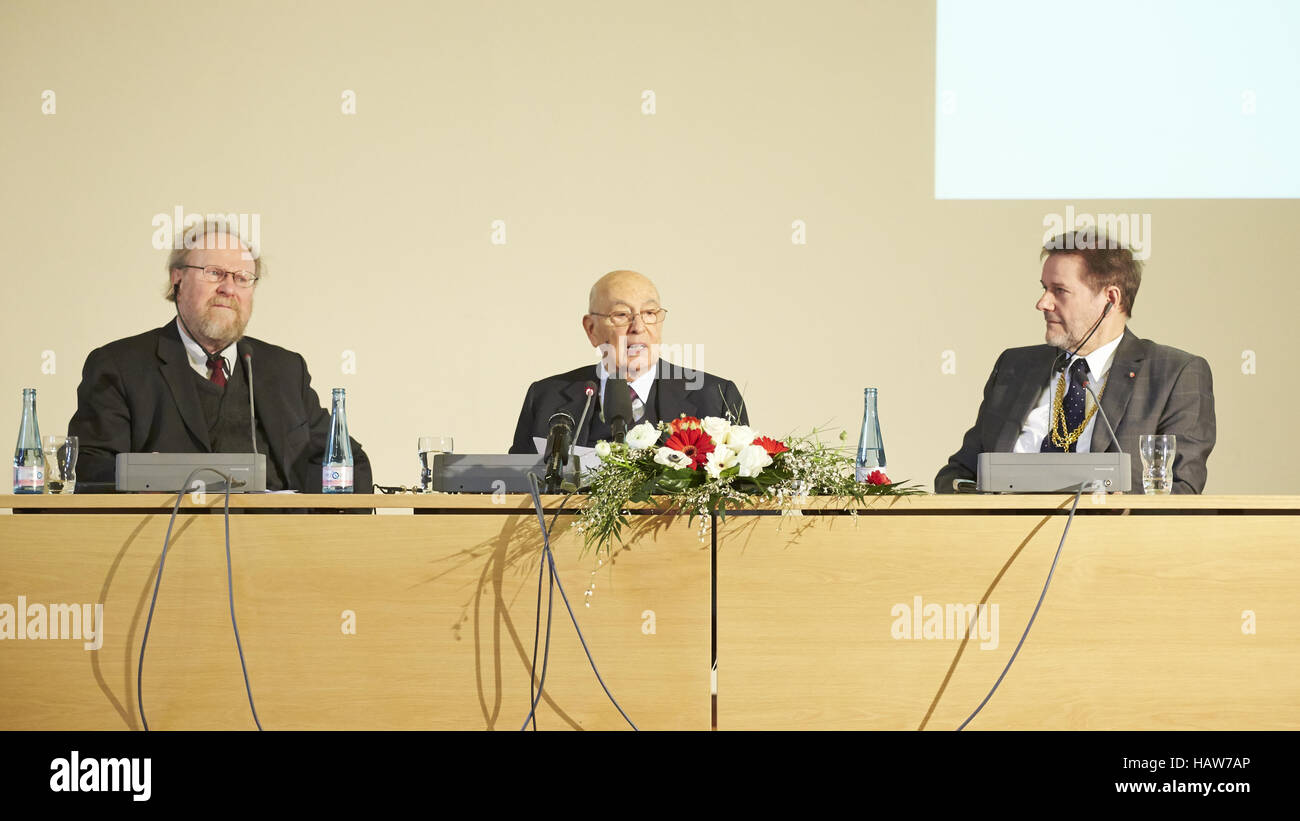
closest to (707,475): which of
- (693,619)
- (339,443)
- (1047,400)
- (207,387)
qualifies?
(693,619)

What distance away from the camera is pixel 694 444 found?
5.96 ft

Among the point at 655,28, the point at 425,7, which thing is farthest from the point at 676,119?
the point at 425,7

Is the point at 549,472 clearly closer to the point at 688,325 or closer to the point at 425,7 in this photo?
the point at 688,325

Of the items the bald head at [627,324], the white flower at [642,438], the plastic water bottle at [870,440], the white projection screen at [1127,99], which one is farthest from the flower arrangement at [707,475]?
the white projection screen at [1127,99]

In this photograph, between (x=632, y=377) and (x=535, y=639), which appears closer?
(x=535, y=639)

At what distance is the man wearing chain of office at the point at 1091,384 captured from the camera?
2.76m

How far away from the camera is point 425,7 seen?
3.90 meters

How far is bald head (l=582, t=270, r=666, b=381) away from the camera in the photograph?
323cm

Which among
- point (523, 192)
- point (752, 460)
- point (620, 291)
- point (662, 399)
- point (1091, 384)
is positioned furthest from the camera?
point (523, 192)

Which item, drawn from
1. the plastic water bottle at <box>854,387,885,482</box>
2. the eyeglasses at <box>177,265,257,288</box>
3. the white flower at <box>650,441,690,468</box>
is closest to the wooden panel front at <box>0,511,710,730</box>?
the white flower at <box>650,441,690,468</box>

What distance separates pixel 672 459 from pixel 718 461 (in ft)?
Answer: 0.26

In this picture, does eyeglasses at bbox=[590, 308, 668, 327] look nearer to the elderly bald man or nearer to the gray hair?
the elderly bald man

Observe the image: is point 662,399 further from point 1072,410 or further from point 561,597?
point 561,597

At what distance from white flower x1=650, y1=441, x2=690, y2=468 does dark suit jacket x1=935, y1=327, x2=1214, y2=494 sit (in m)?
1.14
